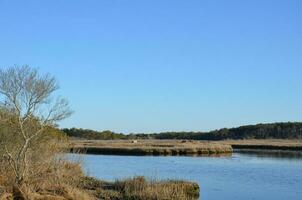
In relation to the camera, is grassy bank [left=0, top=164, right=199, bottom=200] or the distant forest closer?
grassy bank [left=0, top=164, right=199, bottom=200]

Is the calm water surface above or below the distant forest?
below

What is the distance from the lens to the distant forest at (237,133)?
139125 millimetres

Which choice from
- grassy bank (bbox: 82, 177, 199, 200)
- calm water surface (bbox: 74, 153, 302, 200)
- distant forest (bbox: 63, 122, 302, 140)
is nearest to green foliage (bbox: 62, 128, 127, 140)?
distant forest (bbox: 63, 122, 302, 140)

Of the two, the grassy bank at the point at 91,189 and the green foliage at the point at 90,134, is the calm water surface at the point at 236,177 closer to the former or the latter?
the grassy bank at the point at 91,189

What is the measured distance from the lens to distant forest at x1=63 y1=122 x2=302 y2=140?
139 m

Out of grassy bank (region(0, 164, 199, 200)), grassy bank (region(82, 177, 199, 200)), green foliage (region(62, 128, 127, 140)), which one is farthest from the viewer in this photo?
green foliage (region(62, 128, 127, 140))

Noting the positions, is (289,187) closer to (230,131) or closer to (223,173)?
(223,173)

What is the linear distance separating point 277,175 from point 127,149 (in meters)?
30.1

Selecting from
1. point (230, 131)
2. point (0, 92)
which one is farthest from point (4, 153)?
point (230, 131)

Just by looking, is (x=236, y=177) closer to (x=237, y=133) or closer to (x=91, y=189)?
(x=91, y=189)

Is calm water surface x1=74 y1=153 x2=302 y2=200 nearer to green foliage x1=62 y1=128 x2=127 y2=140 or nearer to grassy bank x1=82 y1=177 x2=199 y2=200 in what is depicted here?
grassy bank x1=82 y1=177 x2=199 y2=200

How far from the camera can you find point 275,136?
15100 cm

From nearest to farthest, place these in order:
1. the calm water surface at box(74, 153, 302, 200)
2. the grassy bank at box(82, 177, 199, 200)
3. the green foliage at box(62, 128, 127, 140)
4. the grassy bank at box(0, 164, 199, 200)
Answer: the grassy bank at box(0, 164, 199, 200) → the grassy bank at box(82, 177, 199, 200) → the calm water surface at box(74, 153, 302, 200) → the green foliage at box(62, 128, 127, 140)

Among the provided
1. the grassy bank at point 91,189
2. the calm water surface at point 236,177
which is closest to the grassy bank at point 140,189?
the grassy bank at point 91,189
